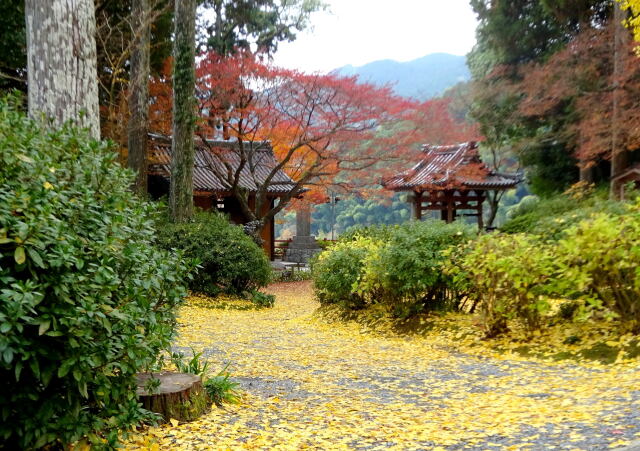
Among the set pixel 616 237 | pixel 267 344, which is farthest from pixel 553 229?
pixel 267 344

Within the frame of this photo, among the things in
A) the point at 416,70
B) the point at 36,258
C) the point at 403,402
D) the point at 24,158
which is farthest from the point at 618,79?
the point at 416,70

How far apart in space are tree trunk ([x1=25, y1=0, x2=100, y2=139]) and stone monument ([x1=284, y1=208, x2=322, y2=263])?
1711 centimetres

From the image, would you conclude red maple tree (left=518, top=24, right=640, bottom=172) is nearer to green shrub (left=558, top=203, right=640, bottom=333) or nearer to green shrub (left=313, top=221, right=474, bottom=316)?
green shrub (left=313, top=221, right=474, bottom=316)

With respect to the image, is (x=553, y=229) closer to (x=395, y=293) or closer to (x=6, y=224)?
(x=395, y=293)

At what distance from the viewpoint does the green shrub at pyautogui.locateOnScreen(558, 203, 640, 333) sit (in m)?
5.46

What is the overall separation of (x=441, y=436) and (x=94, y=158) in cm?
260

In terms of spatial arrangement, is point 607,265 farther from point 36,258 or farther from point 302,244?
point 302,244

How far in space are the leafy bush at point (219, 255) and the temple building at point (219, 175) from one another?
4596 mm

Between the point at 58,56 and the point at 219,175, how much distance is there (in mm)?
11839

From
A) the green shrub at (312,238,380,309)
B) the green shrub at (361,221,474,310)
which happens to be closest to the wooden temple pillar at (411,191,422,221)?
the green shrub at (312,238,380,309)

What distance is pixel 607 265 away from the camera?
218 inches

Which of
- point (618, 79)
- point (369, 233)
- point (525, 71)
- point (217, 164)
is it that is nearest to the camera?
point (369, 233)

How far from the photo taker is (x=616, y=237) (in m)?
5.50

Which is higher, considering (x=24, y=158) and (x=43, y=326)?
(x=24, y=158)
